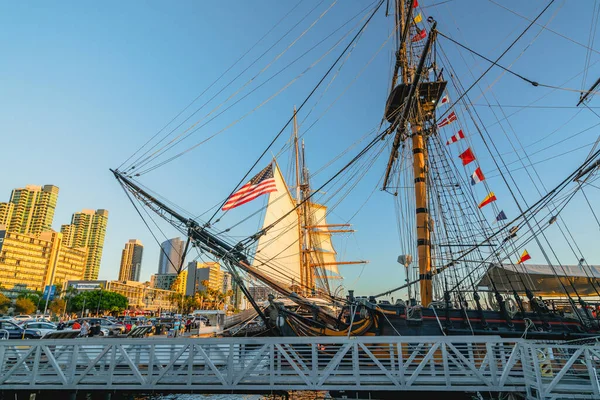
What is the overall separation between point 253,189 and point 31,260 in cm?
12722

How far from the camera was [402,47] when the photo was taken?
17.9 meters

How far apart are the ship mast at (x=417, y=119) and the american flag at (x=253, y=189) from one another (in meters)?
6.21

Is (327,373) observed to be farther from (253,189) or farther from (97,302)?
(97,302)

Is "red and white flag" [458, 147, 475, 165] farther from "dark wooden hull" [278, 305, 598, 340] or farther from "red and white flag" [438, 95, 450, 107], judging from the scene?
"dark wooden hull" [278, 305, 598, 340]

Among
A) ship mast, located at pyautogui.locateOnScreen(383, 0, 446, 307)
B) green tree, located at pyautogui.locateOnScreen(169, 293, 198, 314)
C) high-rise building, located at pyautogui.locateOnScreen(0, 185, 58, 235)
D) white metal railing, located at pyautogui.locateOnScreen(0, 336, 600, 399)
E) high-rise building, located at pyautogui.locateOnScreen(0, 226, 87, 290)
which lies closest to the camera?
white metal railing, located at pyautogui.locateOnScreen(0, 336, 600, 399)

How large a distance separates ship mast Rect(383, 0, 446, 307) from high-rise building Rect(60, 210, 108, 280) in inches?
8070

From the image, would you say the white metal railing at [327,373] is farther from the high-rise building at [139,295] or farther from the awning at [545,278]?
the high-rise building at [139,295]

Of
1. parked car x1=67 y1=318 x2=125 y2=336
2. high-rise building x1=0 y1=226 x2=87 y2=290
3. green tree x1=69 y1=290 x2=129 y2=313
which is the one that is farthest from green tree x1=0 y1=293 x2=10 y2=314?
parked car x1=67 y1=318 x2=125 y2=336

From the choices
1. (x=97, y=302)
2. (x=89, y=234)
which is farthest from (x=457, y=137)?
(x=89, y=234)

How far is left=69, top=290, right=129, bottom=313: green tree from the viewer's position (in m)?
85.3

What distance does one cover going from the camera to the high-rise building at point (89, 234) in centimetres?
18825

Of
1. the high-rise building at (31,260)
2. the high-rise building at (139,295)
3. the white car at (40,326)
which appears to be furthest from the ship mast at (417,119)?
the high-rise building at (139,295)

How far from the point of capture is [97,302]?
86812mm

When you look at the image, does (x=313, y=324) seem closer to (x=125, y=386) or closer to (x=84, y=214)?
(x=125, y=386)
